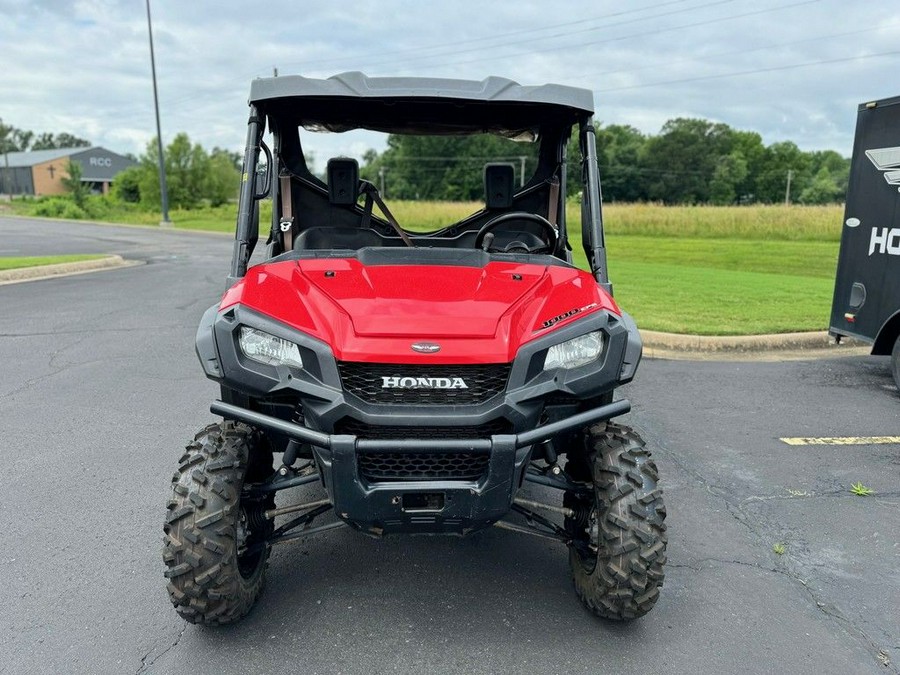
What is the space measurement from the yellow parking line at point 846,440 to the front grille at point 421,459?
11.2 feet

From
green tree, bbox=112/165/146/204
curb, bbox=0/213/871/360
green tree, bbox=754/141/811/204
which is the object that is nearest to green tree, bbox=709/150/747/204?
green tree, bbox=754/141/811/204

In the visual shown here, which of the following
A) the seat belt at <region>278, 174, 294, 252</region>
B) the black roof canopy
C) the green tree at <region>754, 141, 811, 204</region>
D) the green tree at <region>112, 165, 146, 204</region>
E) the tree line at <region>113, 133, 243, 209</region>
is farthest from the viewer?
the green tree at <region>754, 141, 811, 204</region>

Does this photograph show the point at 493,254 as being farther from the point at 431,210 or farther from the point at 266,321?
the point at 431,210

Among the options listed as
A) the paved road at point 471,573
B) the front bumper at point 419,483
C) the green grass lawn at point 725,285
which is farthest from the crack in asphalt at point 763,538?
the green grass lawn at point 725,285

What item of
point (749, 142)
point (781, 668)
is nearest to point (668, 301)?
point (781, 668)

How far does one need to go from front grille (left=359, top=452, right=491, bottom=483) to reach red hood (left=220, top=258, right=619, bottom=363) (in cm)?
37

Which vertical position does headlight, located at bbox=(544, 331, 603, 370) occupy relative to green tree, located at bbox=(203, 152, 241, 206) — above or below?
below

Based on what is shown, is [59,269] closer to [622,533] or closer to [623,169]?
[622,533]

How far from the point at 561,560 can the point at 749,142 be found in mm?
105012

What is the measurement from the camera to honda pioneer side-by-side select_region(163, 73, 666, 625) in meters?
2.51

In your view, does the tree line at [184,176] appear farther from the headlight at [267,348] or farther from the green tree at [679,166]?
the headlight at [267,348]

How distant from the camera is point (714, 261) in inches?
688

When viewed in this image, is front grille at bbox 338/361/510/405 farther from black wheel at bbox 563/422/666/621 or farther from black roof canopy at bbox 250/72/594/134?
black roof canopy at bbox 250/72/594/134

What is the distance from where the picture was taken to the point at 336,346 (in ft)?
8.26
